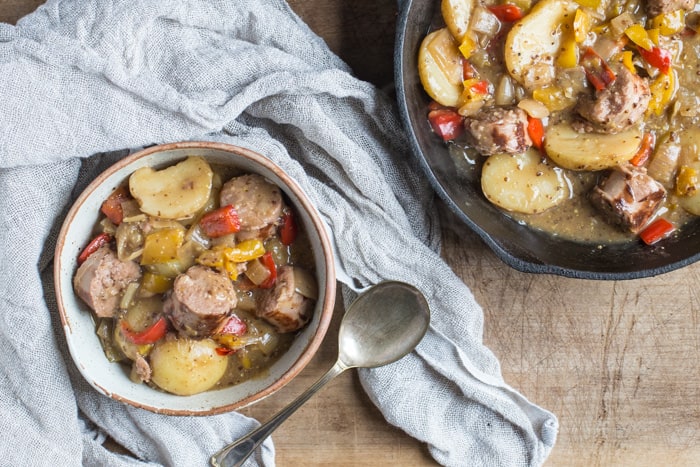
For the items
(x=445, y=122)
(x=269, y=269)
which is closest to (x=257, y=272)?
(x=269, y=269)

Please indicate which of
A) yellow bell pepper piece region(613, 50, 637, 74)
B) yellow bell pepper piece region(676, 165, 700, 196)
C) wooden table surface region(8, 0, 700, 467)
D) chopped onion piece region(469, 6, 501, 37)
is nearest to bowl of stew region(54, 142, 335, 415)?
wooden table surface region(8, 0, 700, 467)

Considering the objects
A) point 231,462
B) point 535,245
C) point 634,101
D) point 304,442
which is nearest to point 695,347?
point 535,245

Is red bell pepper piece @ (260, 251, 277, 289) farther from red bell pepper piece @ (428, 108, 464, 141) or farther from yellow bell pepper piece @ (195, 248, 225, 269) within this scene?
red bell pepper piece @ (428, 108, 464, 141)

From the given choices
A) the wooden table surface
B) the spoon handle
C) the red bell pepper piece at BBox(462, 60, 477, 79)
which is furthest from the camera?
the wooden table surface

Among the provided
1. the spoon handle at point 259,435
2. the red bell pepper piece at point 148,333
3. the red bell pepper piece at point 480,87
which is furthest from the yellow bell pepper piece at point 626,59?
the red bell pepper piece at point 148,333

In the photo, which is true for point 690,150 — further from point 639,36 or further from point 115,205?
point 115,205

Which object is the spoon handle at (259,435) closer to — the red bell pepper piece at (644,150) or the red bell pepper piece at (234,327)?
the red bell pepper piece at (234,327)
